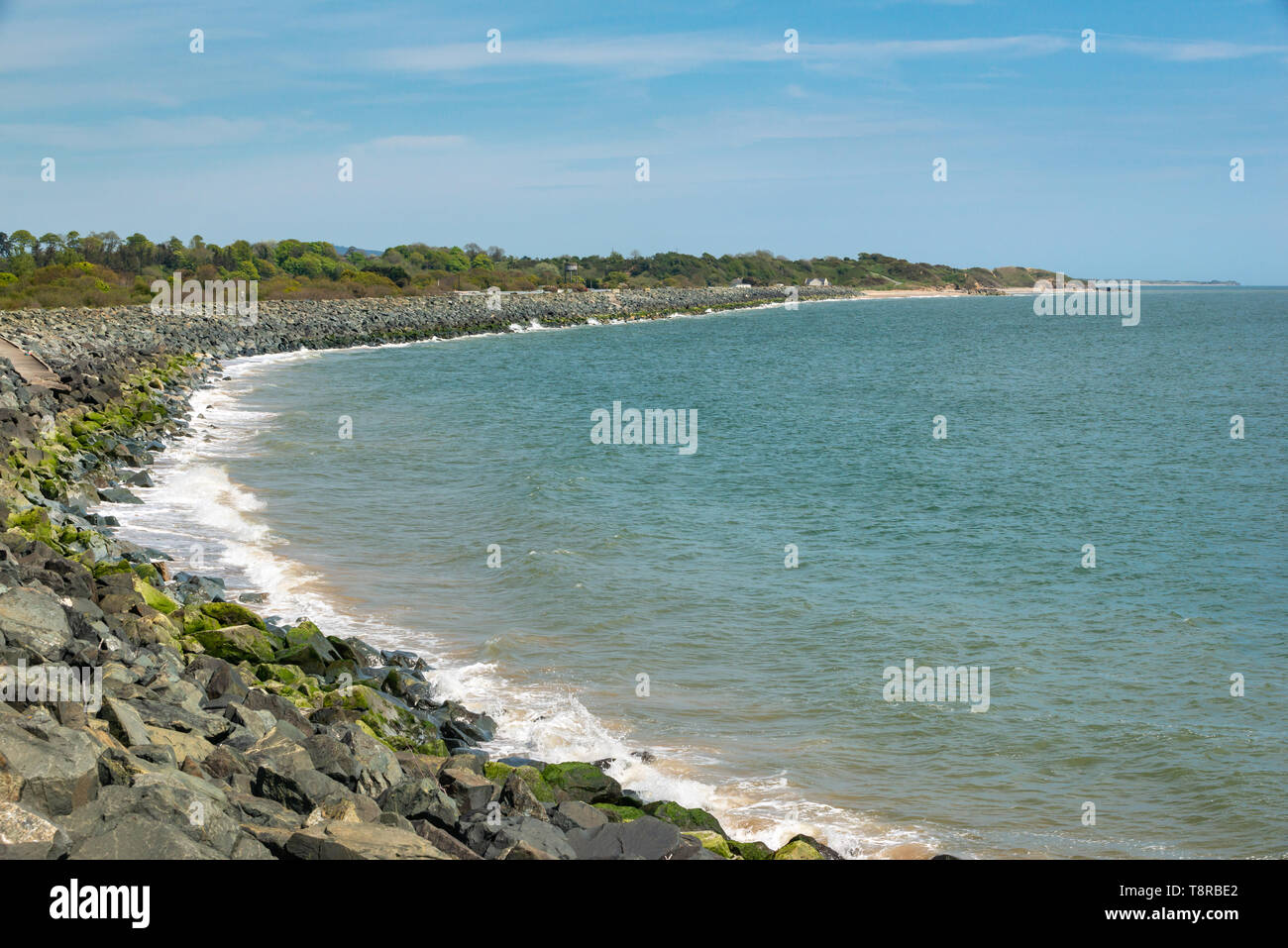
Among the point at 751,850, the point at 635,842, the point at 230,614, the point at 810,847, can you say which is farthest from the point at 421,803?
the point at 230,614

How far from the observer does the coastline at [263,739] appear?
5.80 meters

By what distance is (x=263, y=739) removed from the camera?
756 cm

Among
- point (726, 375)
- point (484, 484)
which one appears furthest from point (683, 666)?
point (726, 375)

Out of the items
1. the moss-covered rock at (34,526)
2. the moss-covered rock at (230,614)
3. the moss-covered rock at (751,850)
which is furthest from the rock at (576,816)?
the moss-covered rock at (34,526)

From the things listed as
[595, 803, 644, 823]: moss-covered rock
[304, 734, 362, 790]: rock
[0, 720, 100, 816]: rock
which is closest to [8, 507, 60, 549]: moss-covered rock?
[304, 734, 362, 790]: rock

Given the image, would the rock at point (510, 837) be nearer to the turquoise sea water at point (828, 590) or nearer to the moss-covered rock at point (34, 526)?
the turquoise sea water at point (828, 590)

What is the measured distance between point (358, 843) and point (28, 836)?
5.20ft

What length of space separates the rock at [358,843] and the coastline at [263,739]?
0.05ft

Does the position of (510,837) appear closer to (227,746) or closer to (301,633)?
(227,746)

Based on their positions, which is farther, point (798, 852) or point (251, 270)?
point (251, 270)

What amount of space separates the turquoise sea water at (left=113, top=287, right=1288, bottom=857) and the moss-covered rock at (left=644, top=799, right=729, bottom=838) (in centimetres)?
72
